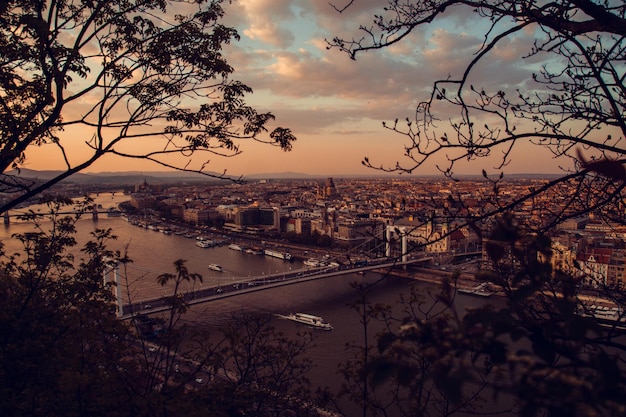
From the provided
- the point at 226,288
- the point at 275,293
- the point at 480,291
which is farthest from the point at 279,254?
the point at 480,291

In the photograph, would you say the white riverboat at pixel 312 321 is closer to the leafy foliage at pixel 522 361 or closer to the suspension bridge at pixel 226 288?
the suspension bridge at pixel 226 288

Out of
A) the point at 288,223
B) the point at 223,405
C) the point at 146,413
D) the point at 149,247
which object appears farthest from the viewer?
the point at 288,223

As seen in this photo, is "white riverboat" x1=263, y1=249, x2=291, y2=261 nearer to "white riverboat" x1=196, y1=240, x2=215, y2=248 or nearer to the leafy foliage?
"white riverboat" x1=196, y1=240, x2=215, y2=248

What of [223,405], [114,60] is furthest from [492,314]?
[114,60]

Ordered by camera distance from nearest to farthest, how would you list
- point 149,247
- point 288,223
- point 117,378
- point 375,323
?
point 117,378 < point 375,323 < point 149,247 < point 288,223

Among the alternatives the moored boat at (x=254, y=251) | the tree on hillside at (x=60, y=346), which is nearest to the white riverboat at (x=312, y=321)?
the tree on hillside at (x=60, y=346)

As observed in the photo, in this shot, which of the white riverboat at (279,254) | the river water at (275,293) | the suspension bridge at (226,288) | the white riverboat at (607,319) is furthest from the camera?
the white riverboat at (279,254)

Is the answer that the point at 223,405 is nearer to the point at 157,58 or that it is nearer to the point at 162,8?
the point at 157,58

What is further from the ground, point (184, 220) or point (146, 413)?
point (146, 413)
